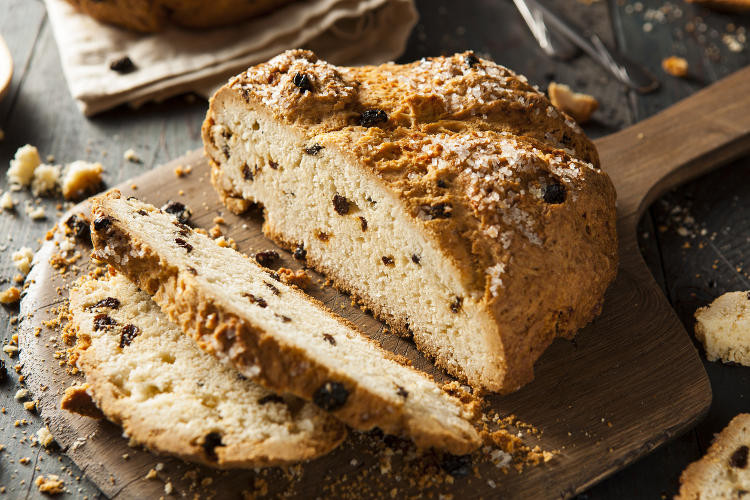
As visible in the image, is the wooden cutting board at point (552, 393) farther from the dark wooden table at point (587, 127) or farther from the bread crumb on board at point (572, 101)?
the bread crumb on board at point (572, 101)

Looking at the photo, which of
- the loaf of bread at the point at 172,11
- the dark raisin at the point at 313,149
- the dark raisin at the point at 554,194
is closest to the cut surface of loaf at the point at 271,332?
the dark raisin at the point at 313,149

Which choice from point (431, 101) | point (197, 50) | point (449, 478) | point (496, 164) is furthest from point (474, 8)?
point (449, 478)

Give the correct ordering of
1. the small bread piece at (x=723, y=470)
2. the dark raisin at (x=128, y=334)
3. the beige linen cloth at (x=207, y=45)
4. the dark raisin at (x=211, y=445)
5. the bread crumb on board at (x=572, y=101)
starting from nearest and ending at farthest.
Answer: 1. the dark raisin at (x=211, y=445)
2. the small bread piece at (x=723, y=470)
3. the dark raisin at (x=128, y=334)
4. the bread crumb on board at (x=572, y=101)
5. the beige linen cloth at (x=207, y=45)

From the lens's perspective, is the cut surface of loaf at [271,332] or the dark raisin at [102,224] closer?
the cut surface of loaf at [271,332]

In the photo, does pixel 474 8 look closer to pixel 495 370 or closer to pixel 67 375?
pixel 495 370

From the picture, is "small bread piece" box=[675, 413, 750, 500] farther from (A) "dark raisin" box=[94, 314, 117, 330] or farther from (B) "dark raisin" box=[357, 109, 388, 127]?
(A) "dark raisin" box=[94, 314, 117, 330]

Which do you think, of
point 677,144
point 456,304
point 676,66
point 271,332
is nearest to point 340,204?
point 456,304
